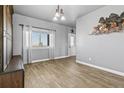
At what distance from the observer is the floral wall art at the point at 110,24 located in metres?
2.68

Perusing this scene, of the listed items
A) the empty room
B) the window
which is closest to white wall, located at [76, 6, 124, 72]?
the empty room

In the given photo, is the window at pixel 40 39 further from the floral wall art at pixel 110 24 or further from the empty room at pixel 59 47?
the floral wall art at pixel 110 24

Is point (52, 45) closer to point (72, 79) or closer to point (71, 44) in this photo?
point (71, 44)

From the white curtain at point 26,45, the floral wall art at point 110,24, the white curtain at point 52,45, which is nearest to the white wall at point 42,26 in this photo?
the white curtain at point 26,45

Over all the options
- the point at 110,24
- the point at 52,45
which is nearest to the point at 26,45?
the point at 52,45

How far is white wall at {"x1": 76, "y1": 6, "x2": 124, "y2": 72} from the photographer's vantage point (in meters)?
2.78

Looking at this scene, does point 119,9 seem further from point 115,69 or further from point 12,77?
point 12,77

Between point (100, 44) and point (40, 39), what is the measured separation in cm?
326

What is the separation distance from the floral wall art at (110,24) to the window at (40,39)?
2.95 metres

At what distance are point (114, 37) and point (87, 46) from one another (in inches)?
51.3

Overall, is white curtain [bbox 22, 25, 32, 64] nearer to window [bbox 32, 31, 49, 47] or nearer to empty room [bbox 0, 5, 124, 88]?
empty room [bbox 0, 5, 124, 88]

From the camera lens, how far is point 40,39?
5012 millimetres

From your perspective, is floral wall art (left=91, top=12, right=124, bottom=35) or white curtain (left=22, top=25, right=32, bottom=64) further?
white curtain (left=22, top=25, right=32, bottom=64)

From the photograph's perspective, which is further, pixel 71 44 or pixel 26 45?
pixel 71 44
